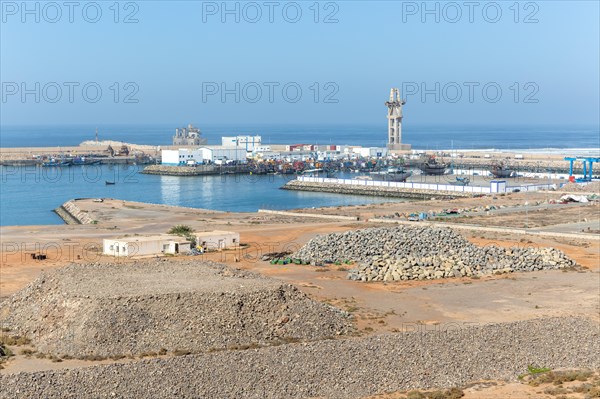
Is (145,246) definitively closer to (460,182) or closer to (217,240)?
(217,240)

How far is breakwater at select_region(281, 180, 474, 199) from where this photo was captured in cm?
7050

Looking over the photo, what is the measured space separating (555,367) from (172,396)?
7.95 meters

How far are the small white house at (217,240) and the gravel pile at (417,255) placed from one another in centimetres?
364

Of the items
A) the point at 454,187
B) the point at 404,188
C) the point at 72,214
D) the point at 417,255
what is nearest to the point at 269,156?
the point at 404,188

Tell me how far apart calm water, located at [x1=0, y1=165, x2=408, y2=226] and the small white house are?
2351 cm

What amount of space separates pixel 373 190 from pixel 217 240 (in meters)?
41.0

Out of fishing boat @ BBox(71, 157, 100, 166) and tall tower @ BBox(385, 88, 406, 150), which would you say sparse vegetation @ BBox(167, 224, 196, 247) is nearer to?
tall tower @ BBox(385, 88, 406, 150)

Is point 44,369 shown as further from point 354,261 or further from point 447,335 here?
point 354,261

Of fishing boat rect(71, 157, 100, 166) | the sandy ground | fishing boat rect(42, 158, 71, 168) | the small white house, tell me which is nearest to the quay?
the sandy ground

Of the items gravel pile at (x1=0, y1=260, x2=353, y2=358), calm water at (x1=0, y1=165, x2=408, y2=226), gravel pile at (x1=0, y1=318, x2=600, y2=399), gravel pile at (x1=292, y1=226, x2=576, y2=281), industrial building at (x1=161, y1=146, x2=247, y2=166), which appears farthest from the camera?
industrial building at (x1=161, y1=146, x2=247, y2=166)

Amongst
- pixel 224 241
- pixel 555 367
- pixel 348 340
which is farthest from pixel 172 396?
pixel 224 241

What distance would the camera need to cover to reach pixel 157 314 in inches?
772

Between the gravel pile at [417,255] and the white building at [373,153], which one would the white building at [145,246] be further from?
the white building at [373,153]

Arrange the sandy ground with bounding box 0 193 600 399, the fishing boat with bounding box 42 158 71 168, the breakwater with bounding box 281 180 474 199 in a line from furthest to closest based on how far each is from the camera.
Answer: the fishing boat with bounding box 42 158 71 168 → the breakwater with bounding box 281 180 474 199 → the sandy ground with bounding box 0 193 600 399
